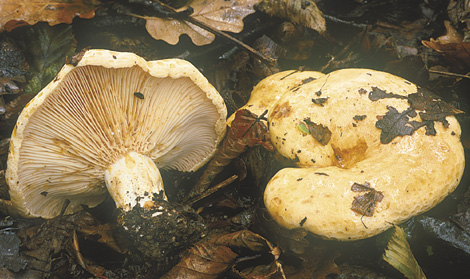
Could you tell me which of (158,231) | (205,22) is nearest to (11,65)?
(205,22)

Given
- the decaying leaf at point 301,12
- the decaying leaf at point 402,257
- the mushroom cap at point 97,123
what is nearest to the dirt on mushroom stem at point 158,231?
the mushroom cap at point 97,123

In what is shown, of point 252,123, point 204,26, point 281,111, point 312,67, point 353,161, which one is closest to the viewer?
point 353,161

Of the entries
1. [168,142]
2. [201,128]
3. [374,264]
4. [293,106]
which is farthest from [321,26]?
[374,264]

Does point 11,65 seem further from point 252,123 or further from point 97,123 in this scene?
point 252,123

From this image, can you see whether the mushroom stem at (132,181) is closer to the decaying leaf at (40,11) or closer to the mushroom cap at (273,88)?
the mushroom cap at (273,88)

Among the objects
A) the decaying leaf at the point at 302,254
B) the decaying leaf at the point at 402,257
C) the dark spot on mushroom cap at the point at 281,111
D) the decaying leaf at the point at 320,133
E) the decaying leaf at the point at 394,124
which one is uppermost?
the decaying leaf at the point at 394,124

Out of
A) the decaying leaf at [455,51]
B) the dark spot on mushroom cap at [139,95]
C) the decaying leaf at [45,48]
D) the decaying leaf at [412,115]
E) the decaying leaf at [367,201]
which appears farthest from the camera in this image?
the decaying leaf at [45,48]

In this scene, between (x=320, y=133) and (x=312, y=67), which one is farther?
(x=312, y=67)
